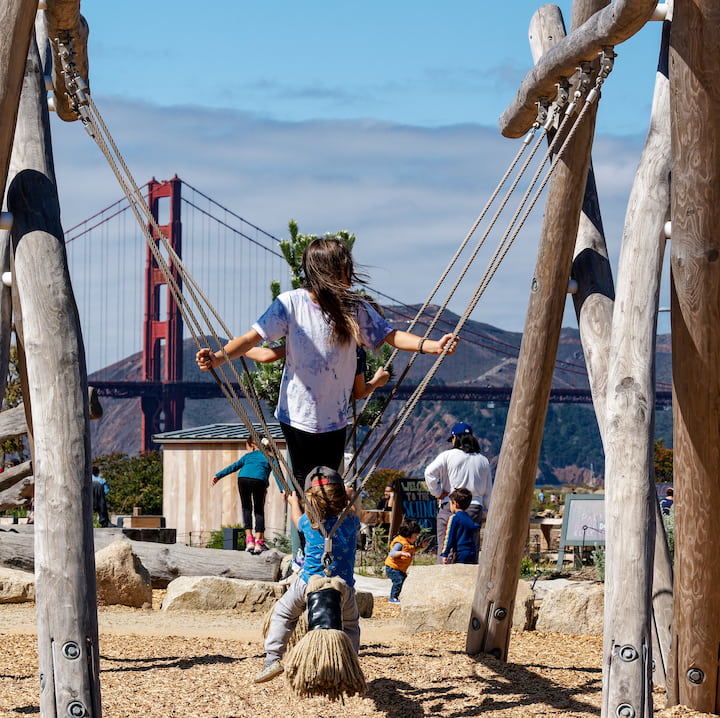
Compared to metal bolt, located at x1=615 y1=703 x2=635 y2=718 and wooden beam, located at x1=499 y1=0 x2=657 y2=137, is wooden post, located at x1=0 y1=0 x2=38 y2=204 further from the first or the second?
metal bolt, located at x1=615 y1=703 x2=635 y2=718

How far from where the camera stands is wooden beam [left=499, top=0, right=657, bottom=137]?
14.6ft

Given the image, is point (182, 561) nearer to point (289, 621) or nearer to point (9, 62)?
point (289, 621)

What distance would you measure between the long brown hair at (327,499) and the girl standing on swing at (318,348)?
0.42 ft

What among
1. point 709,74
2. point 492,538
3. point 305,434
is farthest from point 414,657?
point 709,74

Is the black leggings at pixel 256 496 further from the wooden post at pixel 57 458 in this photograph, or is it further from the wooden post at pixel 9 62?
the wooden post at pixel 9 62

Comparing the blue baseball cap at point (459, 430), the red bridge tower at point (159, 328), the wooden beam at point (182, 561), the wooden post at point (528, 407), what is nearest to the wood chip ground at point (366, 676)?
the wooden post at point (528, 407)

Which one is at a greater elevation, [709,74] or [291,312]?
[709,74]

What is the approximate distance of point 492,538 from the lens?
577 centimetres

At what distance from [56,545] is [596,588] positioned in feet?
15.9

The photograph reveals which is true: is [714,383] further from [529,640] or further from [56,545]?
[529,640]

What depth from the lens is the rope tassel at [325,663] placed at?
397 cm

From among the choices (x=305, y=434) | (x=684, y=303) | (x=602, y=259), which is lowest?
(x=305, y=434)

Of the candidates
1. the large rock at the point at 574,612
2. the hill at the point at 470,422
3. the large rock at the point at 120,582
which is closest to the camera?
the large rock at the point at 574,612

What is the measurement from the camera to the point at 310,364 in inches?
179
